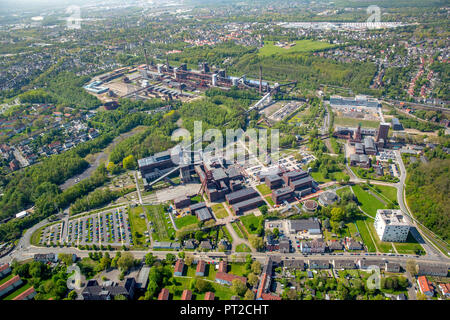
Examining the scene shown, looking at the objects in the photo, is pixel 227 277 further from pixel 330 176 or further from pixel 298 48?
pixel 298 48

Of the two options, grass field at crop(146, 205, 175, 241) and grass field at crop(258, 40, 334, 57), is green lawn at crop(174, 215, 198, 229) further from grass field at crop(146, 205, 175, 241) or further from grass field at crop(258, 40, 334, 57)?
grass field at crop(258, 40, 334, 57)

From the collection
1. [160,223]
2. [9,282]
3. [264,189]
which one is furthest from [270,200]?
[9,282]

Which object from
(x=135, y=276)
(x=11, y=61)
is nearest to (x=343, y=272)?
(x=135, y=276)

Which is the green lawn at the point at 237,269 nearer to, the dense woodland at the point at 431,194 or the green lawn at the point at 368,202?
the green lawn at the point at 368,202

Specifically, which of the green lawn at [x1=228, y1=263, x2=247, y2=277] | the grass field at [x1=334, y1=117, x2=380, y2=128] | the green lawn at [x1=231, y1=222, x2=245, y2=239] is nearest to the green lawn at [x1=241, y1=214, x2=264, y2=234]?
the green lawn at [x1=231, y1=222, x2=245, y2=239]

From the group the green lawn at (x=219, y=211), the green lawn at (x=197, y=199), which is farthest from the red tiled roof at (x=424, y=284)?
the green lawn at (x=197, y=199)
